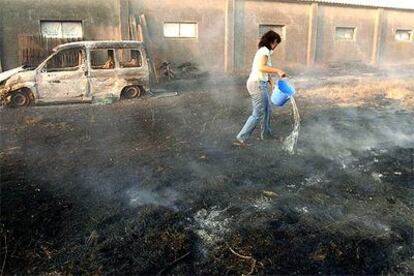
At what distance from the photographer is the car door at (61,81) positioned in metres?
9.04

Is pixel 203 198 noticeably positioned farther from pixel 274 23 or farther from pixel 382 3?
pixel 382 3

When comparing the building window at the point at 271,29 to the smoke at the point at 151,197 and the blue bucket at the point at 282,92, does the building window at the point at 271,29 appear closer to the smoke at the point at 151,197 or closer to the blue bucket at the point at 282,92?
the blue bucket at the point at 282,92

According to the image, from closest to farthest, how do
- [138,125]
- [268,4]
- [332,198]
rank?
[332,198], [138,125], [268,4]

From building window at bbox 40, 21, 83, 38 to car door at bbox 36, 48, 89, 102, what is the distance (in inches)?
128

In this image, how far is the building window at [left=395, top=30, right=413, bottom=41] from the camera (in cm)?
2117

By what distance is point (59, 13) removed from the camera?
1214 centimetres

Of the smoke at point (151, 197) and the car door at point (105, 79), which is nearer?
the smoke at point (151, 197)

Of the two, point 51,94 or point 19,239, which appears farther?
point 51,94

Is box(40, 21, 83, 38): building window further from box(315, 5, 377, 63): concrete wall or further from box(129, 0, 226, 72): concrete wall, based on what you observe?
box(315, 5, 377, 63): concrete wall

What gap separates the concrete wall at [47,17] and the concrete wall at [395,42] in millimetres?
15123

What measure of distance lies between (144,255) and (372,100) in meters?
8.99

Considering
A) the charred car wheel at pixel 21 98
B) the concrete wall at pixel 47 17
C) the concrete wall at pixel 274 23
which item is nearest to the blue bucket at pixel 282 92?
the charred car wheel at pixel 21 98

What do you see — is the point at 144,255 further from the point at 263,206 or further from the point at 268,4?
the point at 268,4

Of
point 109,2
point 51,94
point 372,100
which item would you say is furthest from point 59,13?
point 372,100
